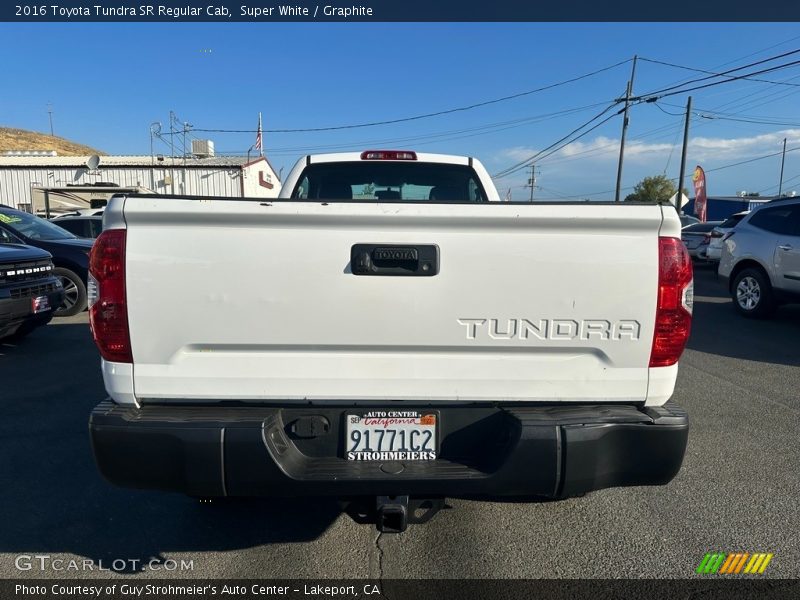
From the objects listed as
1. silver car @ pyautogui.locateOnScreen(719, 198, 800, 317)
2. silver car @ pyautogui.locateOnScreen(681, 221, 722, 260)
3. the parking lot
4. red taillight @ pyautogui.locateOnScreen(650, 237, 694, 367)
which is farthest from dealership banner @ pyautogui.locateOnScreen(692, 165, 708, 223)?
red taillight @ pyautogui.locateOnScreen(650, 237, 694, 367)

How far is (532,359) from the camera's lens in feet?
7.34

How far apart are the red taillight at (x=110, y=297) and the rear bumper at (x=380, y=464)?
0.26 meters

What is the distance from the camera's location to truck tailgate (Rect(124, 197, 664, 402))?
83.6 inches

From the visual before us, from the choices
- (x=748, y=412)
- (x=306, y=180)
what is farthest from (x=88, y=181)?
(x=748, y=412)

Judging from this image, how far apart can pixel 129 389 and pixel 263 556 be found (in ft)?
3.70

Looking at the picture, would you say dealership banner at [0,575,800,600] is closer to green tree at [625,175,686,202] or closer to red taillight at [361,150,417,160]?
red taillight at [361,150,417,160]

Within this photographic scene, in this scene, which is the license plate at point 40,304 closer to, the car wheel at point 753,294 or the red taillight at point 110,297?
the red taillight at point 110,297

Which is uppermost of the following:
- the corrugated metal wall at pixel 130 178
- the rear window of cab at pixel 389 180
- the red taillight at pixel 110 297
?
the corrugated metal wall at pixel 130 178

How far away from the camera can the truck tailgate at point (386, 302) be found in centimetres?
212

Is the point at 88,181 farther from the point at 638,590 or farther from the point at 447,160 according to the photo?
the point at 638,590

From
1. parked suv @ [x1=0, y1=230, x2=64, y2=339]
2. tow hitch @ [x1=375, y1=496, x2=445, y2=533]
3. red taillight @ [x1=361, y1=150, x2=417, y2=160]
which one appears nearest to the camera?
tow hitch @ [x1=375, y1=496, x2=445, y2=533]

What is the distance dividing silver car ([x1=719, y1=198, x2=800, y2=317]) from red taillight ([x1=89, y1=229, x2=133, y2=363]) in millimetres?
8907

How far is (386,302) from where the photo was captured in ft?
7.13
